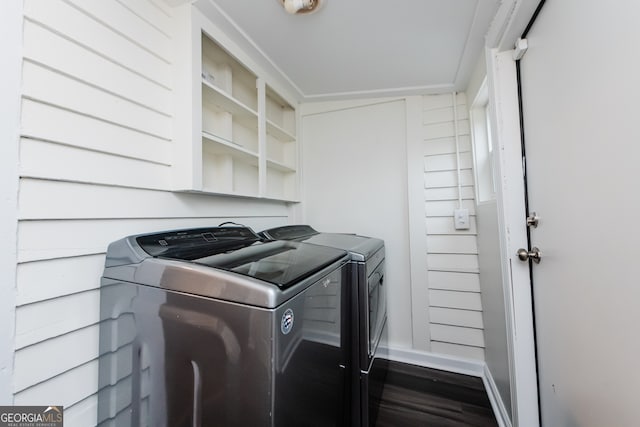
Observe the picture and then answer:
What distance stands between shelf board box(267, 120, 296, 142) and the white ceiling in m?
0.37

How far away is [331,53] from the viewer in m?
1.63

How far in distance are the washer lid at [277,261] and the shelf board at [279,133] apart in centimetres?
113

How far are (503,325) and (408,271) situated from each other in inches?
31.1

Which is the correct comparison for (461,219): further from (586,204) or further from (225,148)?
(225,148)

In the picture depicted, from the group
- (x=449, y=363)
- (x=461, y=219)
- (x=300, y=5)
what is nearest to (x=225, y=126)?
(x=300, y=5)

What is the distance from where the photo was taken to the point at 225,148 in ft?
4.81

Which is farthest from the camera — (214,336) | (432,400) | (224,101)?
(432,400)

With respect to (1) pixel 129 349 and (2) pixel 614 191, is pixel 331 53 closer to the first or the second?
(2) pixel 614 191

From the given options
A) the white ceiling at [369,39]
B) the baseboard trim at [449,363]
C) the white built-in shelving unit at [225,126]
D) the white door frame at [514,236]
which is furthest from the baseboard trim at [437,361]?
the white ceiling at [369,39]

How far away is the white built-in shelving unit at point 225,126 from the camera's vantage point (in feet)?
3.98

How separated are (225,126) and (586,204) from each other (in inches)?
67.6

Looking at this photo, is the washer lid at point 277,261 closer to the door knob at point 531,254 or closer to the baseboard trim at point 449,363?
the door knob at point 531,254

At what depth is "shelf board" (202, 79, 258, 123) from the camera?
135 centimetres

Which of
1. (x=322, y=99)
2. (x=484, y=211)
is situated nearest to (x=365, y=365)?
(x=484, y=211)
